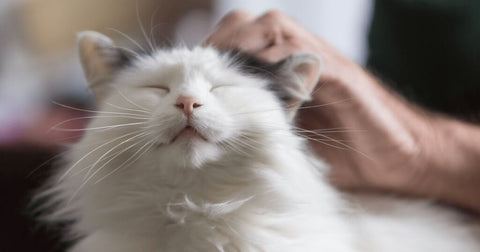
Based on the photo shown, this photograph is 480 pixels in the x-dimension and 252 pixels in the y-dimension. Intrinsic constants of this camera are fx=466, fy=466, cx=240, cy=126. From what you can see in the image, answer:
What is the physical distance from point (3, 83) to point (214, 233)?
2.04m

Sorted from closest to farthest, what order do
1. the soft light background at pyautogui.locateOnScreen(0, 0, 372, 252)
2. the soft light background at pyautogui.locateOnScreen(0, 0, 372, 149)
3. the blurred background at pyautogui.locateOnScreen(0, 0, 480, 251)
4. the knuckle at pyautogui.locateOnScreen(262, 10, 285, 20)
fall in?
the knuckle at pyautogui.locateOnScreen(262, 10, 285, 20) < the blurred background at pyautogui.locateOnScreen(0, 0, 480, 251) < the soft light background at pyautogui.locateOnScreen(0, 0, 372, 252) < the soft light background at pyautogui.locateOnScreen(0, 0, 372, 149)

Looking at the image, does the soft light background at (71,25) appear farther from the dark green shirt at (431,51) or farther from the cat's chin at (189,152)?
the cat's chin at (189,152)

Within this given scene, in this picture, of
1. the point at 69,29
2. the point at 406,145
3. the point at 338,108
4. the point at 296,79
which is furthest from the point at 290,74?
the point at 69,29

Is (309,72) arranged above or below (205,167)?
above

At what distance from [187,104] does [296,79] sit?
A: 20 cm

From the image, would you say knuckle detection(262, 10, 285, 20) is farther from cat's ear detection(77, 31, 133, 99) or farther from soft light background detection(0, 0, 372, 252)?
soft light background detection(0, 0, 372, 252)

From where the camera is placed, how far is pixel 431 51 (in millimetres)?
1161

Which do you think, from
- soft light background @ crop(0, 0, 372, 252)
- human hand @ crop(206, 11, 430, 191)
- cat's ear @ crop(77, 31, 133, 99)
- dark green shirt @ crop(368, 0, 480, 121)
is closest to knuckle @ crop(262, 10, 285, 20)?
human hand @ crop(206, 11, 430, 191)

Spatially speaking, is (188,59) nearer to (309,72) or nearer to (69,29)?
(309,72)

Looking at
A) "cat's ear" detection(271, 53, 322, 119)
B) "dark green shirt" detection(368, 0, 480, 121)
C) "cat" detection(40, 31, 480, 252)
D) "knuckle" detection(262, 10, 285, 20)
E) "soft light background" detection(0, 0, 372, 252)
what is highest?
"soft light background" detection(0, 0, 372, 252)

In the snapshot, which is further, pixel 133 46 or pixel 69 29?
pixel 69 29

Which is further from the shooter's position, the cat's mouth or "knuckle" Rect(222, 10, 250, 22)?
"knuckle" Rect(222, 10, 250, 22)

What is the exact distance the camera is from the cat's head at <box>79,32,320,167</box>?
56 centimetres

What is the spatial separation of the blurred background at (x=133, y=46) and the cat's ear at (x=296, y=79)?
18 cm
